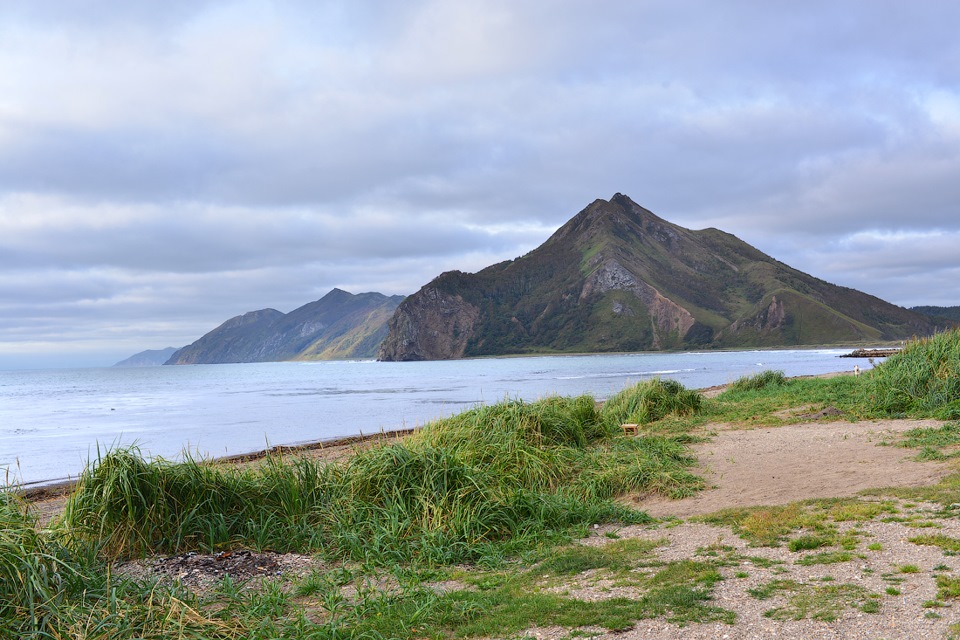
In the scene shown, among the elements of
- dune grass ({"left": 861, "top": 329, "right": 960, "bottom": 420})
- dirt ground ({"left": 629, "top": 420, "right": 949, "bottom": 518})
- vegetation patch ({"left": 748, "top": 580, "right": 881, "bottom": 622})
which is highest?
dune grass ({"left": 861, "top": 329, "right": 960, "bottom": 420})

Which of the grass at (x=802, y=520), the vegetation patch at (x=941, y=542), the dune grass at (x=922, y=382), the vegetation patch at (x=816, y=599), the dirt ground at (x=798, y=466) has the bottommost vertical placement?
the dirt ground at (x=798, y=466)

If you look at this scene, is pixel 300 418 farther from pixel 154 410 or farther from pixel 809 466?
pixel 809 466

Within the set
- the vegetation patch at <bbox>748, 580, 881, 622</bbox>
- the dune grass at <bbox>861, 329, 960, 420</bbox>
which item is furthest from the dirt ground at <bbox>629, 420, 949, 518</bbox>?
the vegetation patch at <bbox>748, 580, 881, 622</bbox>

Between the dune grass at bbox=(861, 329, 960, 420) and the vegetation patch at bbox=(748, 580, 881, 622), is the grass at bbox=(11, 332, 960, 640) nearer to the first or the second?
the vegetation patch at bbox=(748, 580, 881, 622)

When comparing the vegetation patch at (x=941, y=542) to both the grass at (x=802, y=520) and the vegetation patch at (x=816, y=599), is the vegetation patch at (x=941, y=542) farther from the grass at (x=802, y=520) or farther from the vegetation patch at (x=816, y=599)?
the vegetation patch at (x=816, y=599)

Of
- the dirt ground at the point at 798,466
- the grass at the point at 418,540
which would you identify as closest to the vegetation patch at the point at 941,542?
the grass at the point at 418,540

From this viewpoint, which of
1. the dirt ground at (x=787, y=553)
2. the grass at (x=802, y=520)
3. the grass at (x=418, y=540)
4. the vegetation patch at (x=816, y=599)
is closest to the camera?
the dirt ground at (x=787, y=553)

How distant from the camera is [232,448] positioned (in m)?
23.8

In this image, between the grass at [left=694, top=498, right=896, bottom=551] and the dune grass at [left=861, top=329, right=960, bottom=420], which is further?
the dune grass at [left=861, top=329, right=960, bottom=420]

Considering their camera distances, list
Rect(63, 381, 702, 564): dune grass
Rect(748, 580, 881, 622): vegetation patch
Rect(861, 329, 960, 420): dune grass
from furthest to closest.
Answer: Rect(861, 329, 960, 420): dune grass < Rect(63, 381, 702, 564): dune grass < Rect(748, 580, 881, 622): vegetation patch

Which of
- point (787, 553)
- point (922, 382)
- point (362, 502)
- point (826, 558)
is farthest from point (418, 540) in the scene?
point (922, 382)

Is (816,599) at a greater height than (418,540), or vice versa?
(816,599)

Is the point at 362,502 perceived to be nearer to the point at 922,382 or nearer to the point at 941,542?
the point at 941,542

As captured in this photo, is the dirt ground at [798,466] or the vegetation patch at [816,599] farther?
the dirt ground at [798,466]
